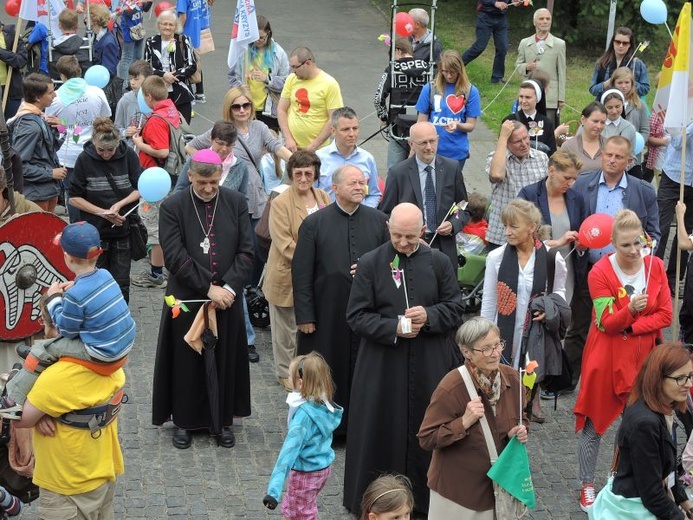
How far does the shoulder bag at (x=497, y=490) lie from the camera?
21.5ft

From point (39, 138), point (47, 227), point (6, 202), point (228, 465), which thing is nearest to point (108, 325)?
point (47, 227)

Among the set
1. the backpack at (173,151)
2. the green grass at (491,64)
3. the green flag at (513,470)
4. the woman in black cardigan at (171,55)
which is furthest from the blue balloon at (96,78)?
the green flag at (513,470)

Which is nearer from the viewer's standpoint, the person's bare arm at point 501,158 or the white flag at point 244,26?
the person's bare arm at point 501,158

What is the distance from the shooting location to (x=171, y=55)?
1414 cm

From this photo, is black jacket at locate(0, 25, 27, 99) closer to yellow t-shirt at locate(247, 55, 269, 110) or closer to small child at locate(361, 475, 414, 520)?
yellow t-shirt at locate(247, 55, 269, 110)

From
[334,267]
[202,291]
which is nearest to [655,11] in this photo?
[334,267]

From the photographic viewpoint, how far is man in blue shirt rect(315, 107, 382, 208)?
10102 millimetres

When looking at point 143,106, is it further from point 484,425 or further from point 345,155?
point 484,425

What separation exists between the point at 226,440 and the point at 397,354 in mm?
1784

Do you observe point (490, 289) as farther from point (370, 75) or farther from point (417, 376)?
point (370, 75)

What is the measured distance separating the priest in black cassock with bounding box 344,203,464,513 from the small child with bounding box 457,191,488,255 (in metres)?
3.13

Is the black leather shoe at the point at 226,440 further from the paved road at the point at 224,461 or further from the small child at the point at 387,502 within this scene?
the small child at the point at 387,502

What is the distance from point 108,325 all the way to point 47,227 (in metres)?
1.53

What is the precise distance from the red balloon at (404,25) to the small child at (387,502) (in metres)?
9.34
